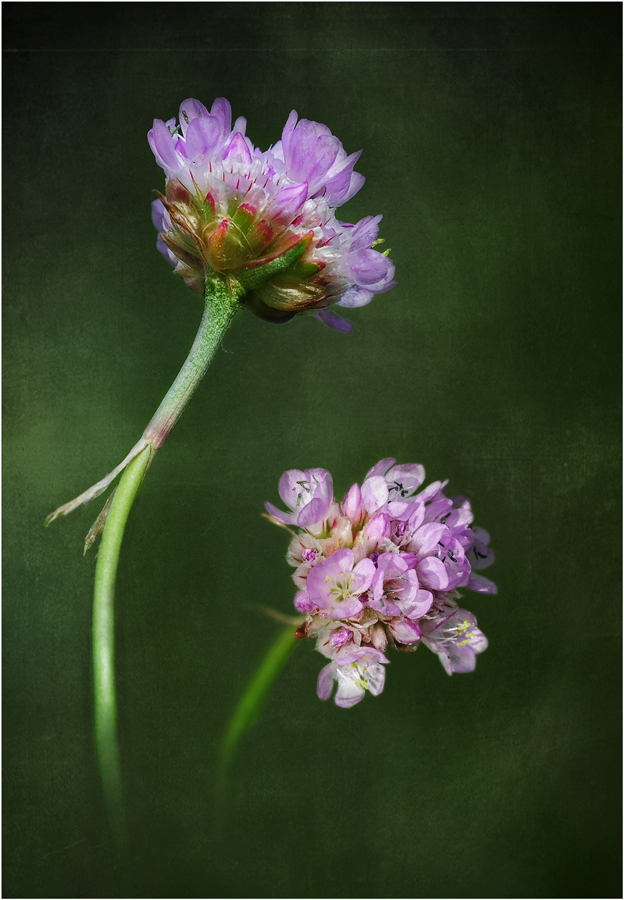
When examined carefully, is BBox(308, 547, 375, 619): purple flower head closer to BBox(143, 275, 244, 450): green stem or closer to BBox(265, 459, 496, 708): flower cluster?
BBox(265, 459, 496, 708): flower cluster

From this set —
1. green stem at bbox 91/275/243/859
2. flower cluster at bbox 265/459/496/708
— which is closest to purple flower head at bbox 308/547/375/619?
flower cluster at bbox 265/459/496/708

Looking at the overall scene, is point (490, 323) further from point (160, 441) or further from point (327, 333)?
point (160, 441)

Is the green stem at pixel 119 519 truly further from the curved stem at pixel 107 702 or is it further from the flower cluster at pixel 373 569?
the flower cluster at pixel 373 569

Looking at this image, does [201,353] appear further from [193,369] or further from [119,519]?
[119,519]

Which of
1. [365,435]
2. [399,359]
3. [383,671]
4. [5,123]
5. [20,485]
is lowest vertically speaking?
[383,671]

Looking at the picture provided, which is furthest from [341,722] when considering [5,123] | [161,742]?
[5,123]

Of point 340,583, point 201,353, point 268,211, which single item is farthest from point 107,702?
point 268,211
